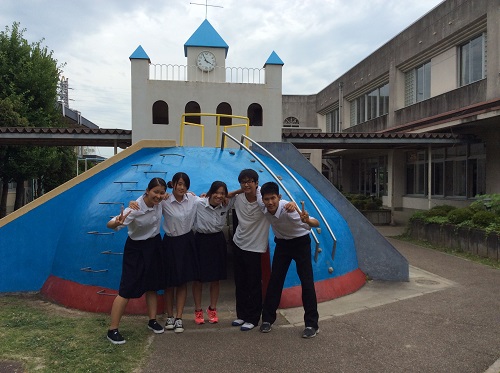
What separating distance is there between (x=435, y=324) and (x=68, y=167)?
2438 centimetres

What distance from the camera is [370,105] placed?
91.4 ft

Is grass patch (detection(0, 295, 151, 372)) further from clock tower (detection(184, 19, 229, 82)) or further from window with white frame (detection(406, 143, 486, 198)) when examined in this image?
window with white frame (detection(406, 143, 486, 198))

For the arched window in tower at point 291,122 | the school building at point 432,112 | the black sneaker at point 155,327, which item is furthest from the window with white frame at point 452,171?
the arched window in tower at point 291,122

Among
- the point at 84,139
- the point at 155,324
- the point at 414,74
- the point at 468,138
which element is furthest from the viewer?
the point at 414,74

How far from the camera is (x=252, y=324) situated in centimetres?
555

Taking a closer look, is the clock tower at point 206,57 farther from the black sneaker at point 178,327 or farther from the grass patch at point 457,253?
the black sneaker at point 178,327

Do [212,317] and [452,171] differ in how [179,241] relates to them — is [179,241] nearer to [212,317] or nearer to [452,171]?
[212,317]

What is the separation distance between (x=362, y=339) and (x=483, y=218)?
26.2ft

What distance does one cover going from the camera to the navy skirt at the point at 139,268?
4969 millimetres

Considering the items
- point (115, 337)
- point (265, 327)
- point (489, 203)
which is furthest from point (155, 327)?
point (489, 203)

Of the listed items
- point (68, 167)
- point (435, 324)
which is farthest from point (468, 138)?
point (68, 167)

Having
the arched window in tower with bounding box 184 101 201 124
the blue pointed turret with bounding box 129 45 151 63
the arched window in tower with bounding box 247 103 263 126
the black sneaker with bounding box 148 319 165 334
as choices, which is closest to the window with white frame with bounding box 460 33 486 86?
the arched window in tower with bounding box 247 103 263 126

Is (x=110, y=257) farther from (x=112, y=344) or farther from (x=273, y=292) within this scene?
(x=273, y=292)

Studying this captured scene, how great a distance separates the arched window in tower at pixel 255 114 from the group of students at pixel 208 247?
802cm
